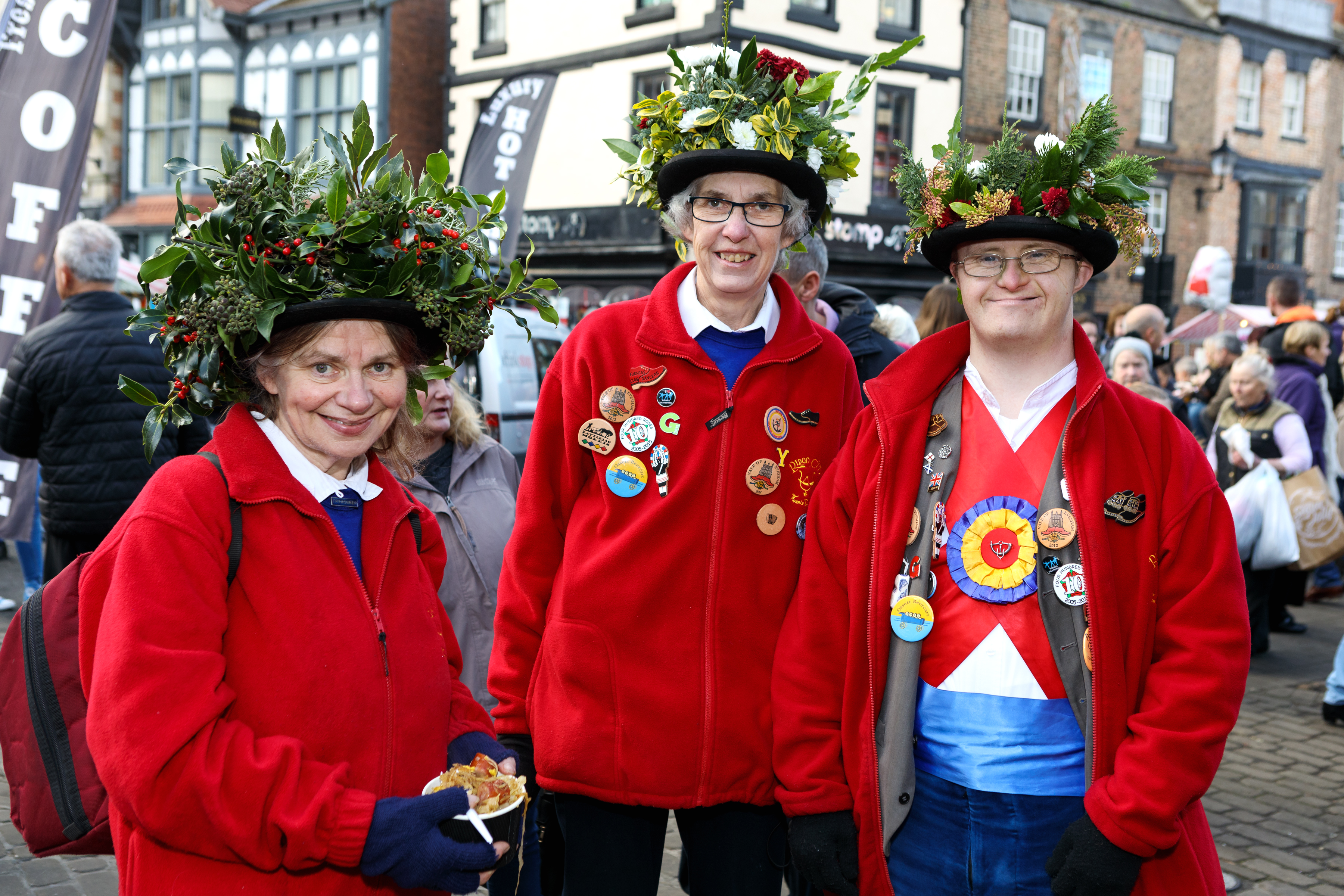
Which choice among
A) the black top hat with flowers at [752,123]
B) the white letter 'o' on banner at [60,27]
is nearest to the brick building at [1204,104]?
the white letter 'o' on banner at [60,27]

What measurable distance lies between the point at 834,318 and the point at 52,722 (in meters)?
3.01

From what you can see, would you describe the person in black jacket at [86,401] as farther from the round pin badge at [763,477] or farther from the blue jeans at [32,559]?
the round pin badge at [763,477]

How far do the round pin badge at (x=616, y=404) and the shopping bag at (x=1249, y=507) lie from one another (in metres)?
5.37

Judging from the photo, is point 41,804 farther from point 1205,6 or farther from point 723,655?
point 1205,6

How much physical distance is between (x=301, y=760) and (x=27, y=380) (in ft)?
14.0

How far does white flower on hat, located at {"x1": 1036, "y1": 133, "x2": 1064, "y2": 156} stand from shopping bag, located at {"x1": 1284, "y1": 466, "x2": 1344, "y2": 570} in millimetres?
5695

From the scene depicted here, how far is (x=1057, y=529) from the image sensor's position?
211 centimetres

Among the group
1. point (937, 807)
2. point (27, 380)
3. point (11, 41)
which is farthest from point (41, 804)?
point (11, 41)

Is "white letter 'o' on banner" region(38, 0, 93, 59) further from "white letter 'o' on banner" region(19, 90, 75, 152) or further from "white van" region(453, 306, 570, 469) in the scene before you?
"white van" region(453, 306, 570, 469)

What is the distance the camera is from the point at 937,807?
86.2 inches

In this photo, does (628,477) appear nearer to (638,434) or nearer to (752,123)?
(638,434)

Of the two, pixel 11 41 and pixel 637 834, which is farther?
pixel 11 41

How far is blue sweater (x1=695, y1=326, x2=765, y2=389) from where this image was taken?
8.34 feet

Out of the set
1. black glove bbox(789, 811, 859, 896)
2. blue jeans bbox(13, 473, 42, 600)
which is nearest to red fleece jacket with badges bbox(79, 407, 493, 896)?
black glove bbox(789, 811, 859, 896)
